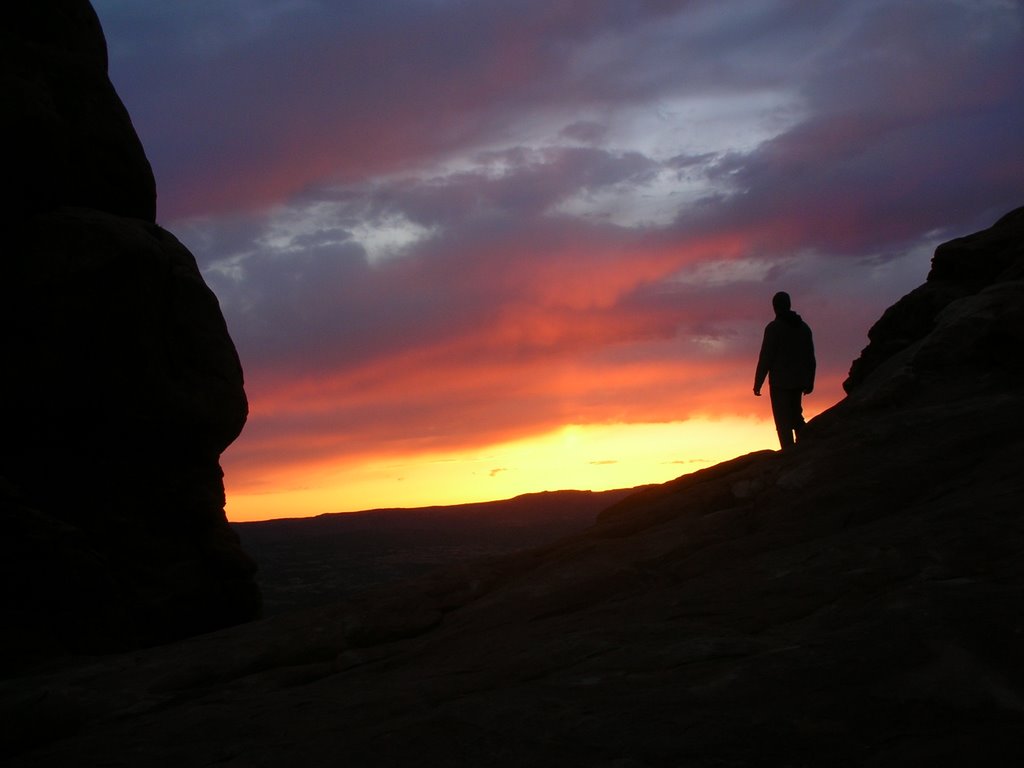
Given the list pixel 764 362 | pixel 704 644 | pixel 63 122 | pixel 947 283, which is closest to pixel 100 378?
pixel 63 122

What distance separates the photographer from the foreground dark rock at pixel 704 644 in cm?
520

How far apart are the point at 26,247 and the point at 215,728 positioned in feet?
42.3

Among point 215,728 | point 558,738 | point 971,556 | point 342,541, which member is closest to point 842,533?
point 971,556

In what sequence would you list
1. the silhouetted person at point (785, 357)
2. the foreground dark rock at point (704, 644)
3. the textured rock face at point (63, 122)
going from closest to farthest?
the foreground dark rock at point (704, 644) → the silhouetted person at point (785, 357) → the textured rock face at point (63, 122)

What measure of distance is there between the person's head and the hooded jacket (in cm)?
7

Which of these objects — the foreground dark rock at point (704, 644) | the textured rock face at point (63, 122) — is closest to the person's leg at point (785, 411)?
the foreground dark rock at point (704, 644)

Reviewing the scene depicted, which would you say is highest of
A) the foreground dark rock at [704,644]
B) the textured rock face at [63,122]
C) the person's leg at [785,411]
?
the textured rock face at [63,122]

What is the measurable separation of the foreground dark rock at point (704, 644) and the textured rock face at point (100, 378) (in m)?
6.76

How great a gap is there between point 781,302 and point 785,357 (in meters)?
0.98

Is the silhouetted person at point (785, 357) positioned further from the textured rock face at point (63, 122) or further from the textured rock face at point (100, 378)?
the textured rock face at point (63, 122)

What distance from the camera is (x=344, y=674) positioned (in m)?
8.80

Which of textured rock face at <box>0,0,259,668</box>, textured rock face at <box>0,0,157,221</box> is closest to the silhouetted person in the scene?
textured rock face at <box>0,0,259,668</box>

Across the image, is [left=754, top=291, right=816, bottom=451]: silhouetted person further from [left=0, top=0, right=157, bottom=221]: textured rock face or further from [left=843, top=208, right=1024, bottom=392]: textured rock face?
[left=0, top=0, right=157, bottom=221]: textured rock face

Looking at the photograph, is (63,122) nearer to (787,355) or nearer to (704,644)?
(787,355)
